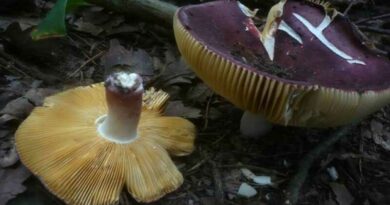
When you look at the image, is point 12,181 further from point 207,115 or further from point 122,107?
point 207,115

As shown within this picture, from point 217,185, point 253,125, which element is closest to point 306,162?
point 253,125

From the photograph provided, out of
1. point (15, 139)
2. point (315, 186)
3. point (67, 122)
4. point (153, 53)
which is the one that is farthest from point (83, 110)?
point (315, 186)

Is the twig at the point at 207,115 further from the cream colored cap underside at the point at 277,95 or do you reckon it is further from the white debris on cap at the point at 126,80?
the white debris on cap at the point at 126,80

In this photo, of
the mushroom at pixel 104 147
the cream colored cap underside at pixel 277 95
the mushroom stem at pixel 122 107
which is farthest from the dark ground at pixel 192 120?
the cream colored cap underside at pixel 277 95

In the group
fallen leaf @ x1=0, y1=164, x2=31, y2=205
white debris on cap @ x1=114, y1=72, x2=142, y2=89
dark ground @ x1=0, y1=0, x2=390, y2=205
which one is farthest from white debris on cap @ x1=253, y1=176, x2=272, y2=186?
fallen leaf @ x1=0, y1=164, x2=31, y2=205

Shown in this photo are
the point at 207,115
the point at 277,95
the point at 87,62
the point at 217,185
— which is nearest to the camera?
the point at 277,95
